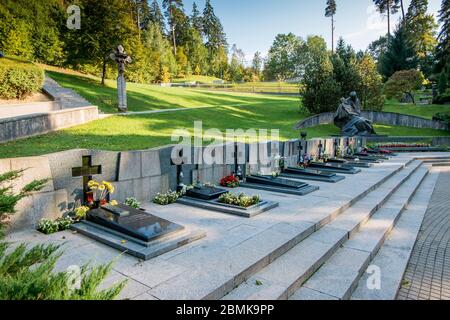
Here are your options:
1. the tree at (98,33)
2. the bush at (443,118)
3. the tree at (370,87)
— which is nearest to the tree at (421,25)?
the tree at (370,87)

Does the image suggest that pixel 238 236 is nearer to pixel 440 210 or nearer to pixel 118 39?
pixel 440 210

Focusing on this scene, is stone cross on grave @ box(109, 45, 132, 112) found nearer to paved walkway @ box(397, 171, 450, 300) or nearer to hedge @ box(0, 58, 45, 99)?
hedge @ box(0, 58, 45, 99)

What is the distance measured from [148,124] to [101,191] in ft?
31.8

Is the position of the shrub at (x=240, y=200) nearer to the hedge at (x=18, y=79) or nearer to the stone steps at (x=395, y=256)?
the stone steps at (x=395, y=256)

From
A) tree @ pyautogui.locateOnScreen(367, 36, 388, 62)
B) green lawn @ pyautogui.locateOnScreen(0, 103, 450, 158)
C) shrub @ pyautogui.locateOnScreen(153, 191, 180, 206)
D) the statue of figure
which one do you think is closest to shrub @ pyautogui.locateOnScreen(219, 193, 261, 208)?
shrub @ pyautogui.locateOnScreen(153, 191, 180, 206)

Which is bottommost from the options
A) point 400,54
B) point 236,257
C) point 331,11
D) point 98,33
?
point 236,257

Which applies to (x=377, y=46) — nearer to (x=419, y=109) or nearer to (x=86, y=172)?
(x=419, y=109)

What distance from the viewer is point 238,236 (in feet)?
17.6

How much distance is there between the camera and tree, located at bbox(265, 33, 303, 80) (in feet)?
284

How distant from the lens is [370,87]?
2938 centimetres

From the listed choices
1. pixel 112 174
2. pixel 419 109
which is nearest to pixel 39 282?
pixel 112 174

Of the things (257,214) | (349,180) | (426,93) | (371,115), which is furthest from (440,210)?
(426,93)

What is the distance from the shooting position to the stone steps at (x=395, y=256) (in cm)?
426

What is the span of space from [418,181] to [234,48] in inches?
5446
